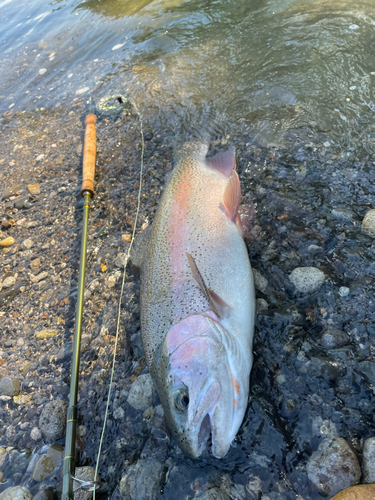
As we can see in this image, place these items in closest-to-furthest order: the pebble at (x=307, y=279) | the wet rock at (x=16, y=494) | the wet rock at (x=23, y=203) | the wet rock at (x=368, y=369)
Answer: the wet rock at (x=368, y=369) < the wet rock at (x=16, y=494) < the pebble at (x=307, y=279) < the wet rock at (x=23, y=203)

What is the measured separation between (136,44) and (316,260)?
6.76m

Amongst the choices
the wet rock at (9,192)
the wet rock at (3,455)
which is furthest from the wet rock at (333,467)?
the wet rock at (9,192)

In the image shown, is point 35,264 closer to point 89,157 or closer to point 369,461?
point 89,157

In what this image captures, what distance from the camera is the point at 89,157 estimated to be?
14.3ft

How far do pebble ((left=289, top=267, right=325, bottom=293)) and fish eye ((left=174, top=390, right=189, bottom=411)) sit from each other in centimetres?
136

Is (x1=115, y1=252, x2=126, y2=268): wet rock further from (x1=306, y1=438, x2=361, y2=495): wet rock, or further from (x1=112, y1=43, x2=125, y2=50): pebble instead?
(x1=112, y1=43, x2=125, y2=50): pebble

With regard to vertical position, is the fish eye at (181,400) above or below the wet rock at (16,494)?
above

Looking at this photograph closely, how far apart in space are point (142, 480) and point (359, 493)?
54.2 inches

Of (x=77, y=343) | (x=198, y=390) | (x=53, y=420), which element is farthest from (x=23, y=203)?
(x=198, y=390)

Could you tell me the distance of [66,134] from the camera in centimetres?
545

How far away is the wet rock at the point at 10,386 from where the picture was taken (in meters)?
2.86

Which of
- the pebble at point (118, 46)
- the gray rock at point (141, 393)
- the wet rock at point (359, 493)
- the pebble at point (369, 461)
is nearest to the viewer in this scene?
the wet rock at point (359, 493)

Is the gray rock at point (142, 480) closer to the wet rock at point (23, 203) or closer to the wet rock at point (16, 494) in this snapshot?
the wet rock at point (16, 494)

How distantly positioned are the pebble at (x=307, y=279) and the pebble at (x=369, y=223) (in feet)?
2.09
